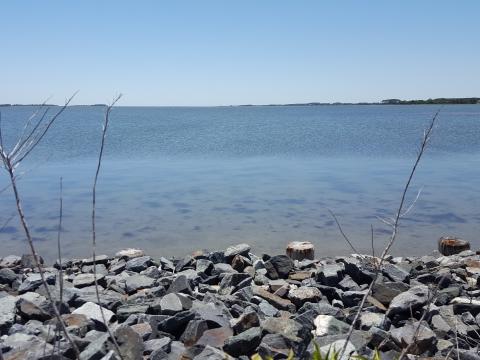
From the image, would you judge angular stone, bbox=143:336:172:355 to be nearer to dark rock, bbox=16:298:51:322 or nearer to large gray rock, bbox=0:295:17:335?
dark rock, bbox=16:298:51:322

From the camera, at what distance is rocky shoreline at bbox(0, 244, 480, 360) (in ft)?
16.2

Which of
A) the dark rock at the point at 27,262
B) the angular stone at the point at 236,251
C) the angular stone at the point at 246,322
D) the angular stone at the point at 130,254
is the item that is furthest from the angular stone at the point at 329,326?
the dark rock at the point at 27,262

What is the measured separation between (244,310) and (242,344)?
120 cm

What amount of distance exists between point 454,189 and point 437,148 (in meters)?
16.9

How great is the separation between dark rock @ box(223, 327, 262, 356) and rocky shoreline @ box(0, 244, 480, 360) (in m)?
0.01

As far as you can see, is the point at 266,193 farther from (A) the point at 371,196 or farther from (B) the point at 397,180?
(B) the point at 397,180

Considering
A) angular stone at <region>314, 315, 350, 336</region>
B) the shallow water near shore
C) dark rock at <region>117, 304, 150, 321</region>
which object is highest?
angular stone at <region>314, 315, 350, 336</region>

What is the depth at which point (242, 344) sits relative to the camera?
16.5 ft

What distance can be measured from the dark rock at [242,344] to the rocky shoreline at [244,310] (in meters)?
0.01

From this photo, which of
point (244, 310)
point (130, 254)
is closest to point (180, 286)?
A: point (244, 310)

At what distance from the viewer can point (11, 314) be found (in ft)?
19.3

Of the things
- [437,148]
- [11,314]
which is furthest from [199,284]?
[437,148]

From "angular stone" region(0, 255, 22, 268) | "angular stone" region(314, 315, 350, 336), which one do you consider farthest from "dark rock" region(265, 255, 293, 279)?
"angular stone" region(0, 255, 22, 268)

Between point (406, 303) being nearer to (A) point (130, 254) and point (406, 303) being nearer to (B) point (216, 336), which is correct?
(B) point (216, 336)
